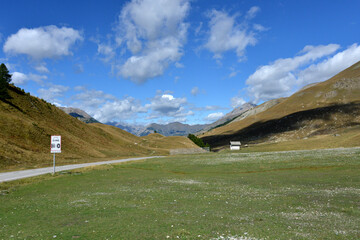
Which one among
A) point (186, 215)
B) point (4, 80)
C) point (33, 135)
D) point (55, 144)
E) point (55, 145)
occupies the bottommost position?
point (186, 215)

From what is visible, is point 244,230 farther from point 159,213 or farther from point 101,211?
point 101,211

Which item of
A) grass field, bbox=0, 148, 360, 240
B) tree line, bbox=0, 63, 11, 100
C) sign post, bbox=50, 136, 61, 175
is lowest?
grass field, bbox=0, 148, 360, 240

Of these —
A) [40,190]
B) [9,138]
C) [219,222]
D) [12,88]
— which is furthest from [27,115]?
[219,222]

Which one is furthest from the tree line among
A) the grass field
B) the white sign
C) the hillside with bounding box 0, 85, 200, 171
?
the grass field

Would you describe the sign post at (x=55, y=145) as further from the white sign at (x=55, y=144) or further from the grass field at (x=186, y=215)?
the grass field at (x=186, y=215)

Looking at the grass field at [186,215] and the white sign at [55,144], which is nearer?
the grass field at [186,215]

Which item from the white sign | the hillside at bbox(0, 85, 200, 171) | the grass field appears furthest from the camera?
the hillside at bbox(0, 85, 200, 171)

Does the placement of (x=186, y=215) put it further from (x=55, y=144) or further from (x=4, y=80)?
(x=4, y=80)

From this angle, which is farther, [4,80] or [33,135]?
[4,80]

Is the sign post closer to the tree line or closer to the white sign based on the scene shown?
the white sign

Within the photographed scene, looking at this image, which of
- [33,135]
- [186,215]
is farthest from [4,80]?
[186,215]

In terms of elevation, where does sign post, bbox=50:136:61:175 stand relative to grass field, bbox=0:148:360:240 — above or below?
above

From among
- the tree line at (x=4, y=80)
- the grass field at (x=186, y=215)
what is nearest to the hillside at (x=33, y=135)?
the tree line at (x=4, y=80)

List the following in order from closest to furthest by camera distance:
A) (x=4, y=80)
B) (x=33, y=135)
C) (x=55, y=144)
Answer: (x=55, y=144) < (x=33, y=135) < (x=4, y=80)
